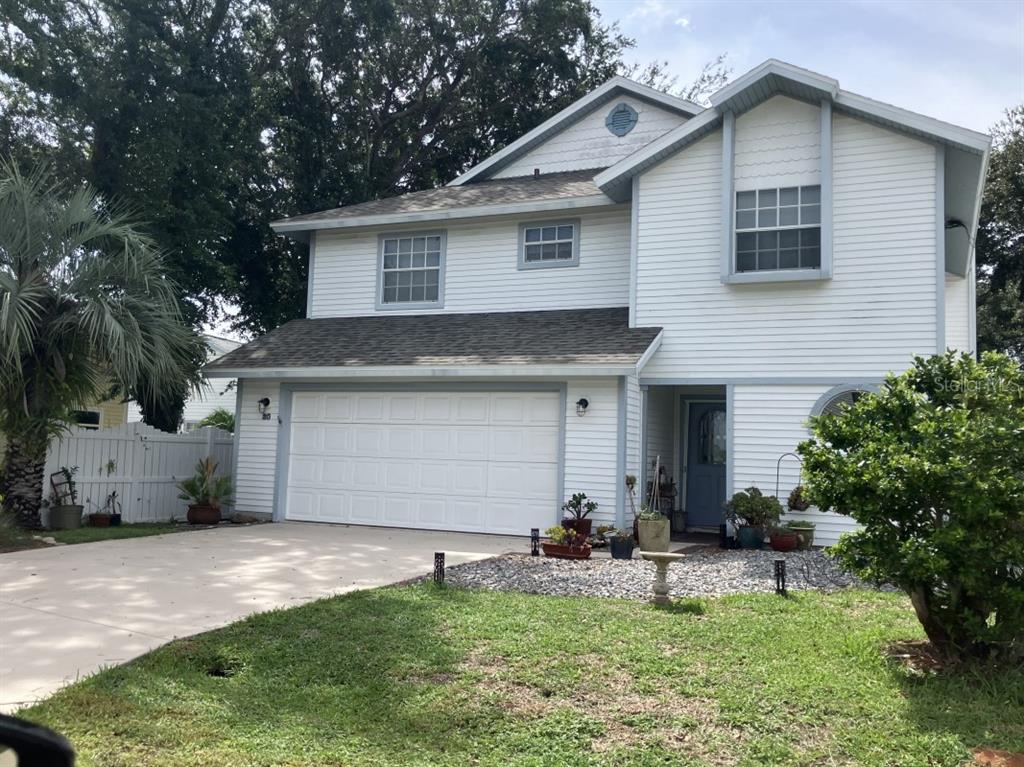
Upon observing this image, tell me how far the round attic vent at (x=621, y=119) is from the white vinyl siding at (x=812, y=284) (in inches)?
162

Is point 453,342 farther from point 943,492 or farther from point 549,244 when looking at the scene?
point 943,492

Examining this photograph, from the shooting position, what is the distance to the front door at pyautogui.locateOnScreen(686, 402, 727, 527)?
13969 millimetres

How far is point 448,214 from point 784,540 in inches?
304

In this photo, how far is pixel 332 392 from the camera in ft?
45.1

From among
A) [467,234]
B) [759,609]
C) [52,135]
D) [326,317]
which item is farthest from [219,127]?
[759,609]

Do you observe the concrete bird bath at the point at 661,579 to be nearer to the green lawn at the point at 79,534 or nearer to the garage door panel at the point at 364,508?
the garage door panel at the point at 364,508

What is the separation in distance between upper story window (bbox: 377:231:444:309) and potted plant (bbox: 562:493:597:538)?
497cm

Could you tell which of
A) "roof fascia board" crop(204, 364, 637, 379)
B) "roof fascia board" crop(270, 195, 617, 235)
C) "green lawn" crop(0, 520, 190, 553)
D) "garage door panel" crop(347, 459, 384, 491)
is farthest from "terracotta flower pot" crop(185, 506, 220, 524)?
"roof fascia board" crop(270, 195, 617, 235)

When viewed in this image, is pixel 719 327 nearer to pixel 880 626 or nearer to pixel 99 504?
pixel 880 626

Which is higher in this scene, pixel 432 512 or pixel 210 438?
pixel 210 438

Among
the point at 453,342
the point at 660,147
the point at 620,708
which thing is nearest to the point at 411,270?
the point at 453,342

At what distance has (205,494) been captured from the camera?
13.8 meters

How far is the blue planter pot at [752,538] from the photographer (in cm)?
1103

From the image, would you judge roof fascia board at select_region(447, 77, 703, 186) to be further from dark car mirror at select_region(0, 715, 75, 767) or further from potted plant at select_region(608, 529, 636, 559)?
dark car mirror at select_region(0, 715, 75, 767)
